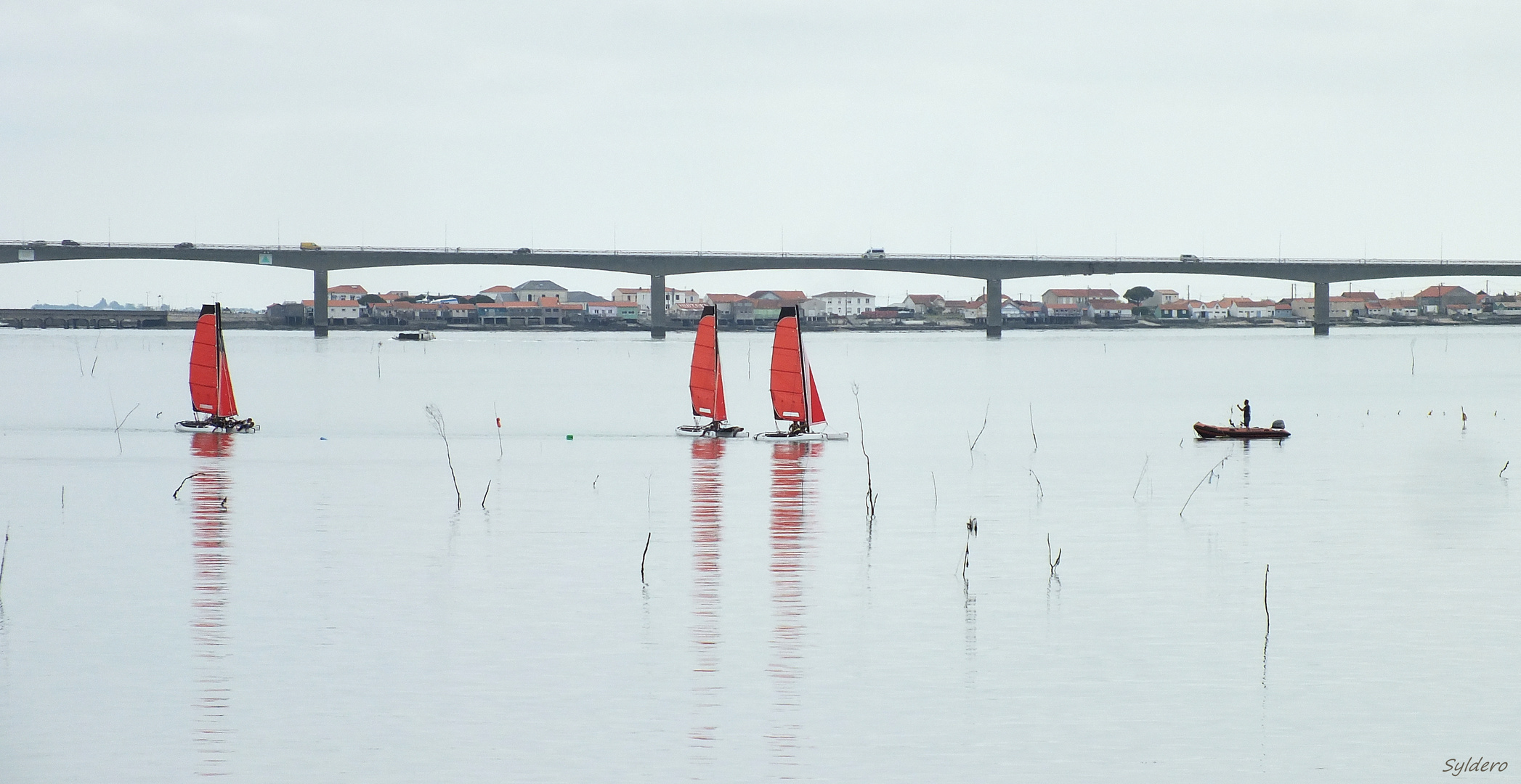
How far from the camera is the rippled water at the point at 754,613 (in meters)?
18.1

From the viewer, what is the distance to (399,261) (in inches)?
6575

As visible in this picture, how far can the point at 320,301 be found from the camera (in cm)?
18612

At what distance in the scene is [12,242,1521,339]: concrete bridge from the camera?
544 ft

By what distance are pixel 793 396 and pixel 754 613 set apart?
106 ft

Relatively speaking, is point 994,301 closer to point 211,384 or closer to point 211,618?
point 211,384

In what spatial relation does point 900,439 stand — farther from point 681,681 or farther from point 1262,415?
point 681,681

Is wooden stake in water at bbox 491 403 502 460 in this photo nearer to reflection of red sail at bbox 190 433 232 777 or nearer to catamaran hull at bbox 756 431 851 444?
catamaran hull at bbox 756 431 851 444

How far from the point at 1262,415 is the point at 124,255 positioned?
131 metres

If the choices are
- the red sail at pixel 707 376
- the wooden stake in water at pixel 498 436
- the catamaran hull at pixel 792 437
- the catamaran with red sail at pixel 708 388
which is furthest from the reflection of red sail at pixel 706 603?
the catamaran with red sail at pixel 708 388

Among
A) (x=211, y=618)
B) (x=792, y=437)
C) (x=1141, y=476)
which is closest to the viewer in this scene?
(x=211, y=618)

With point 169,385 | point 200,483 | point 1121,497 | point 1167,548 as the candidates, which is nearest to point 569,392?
point 169,385

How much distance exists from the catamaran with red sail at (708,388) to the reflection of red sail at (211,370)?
58.3 ft

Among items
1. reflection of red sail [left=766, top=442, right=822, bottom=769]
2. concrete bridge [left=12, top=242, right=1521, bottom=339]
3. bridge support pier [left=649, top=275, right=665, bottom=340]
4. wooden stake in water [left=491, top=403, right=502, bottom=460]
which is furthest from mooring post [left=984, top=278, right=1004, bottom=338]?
reflection of red sail [left=766, top=442, right=822, bottom=769]

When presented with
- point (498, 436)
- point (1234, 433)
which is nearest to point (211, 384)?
point (498, 436)
